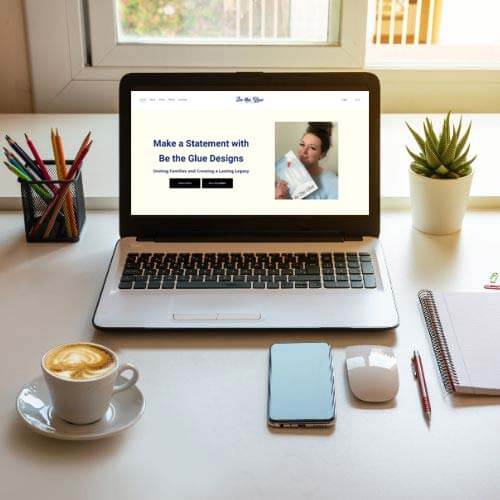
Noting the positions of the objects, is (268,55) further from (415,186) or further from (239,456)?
(239,456)

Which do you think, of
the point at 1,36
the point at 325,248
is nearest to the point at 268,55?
the point at 1,36

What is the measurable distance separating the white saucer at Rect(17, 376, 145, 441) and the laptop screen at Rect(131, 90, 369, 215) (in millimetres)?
383

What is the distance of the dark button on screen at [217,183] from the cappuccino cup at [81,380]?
0.41m

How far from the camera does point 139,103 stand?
4.17ft

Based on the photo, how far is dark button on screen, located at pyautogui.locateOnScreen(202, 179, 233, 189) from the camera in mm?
1276

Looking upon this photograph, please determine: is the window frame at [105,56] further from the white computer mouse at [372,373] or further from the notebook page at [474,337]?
the white computer mouse at [372,373]

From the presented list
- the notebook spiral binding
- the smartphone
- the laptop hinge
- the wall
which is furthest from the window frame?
the smartphone

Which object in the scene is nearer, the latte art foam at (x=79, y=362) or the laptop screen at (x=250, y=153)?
the latte art foam at (x=79, y=362)

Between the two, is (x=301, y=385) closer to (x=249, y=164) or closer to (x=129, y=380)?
(x=129, y=380)

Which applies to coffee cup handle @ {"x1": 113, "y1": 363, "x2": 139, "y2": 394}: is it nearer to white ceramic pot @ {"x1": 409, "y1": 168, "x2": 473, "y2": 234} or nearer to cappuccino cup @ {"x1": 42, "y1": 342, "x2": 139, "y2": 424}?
cappuccino cup @ {"x1": 42, "y1": 342, "x2": 139, "y2": 424}

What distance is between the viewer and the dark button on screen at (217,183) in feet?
4.19

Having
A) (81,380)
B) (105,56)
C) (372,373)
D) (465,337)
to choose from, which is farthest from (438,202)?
(105,56)

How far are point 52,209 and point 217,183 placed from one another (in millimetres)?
267

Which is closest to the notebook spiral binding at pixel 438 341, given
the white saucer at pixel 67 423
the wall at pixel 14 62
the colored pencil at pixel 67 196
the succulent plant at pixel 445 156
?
the succulent plant at pixel 445 156
